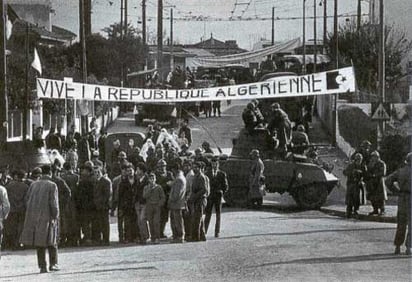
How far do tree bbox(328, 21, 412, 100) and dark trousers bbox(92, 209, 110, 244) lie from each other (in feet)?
43.6

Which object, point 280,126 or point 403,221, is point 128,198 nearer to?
point 403,221

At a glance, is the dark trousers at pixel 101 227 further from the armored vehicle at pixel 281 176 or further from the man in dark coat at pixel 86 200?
the armored vehicle at pixel 281 176

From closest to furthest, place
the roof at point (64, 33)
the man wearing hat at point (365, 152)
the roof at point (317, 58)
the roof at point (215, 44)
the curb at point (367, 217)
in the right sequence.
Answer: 1. the curb at point (367, 217)
2. the man wearing hat at point (365, 152)
3. the roof at point (215, 44)
4. the roof at point (317, 58)
5. the roof at point (64, 33)

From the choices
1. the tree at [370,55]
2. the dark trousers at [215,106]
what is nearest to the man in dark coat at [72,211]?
the tree at [370,55]

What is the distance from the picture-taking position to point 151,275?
10.1 metres

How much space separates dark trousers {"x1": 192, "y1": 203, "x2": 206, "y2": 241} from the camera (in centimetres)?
1362

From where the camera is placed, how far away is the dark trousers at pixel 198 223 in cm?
1362

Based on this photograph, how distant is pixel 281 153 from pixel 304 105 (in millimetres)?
7786

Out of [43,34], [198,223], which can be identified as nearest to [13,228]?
[198,223]

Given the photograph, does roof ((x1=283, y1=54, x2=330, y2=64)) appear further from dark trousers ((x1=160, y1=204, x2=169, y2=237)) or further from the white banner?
dark trousers ((x1=160, y1=204, x2=169, y2=237))

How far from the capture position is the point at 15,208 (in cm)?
1280

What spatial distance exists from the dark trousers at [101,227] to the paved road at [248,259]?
39 cm

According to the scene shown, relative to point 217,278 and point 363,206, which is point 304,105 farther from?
point 217,278

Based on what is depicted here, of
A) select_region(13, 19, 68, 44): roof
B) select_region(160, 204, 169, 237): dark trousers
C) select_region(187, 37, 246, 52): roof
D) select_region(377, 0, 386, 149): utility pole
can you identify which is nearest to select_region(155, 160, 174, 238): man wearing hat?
select_region(160, 204, 169, 237): dark trousers
